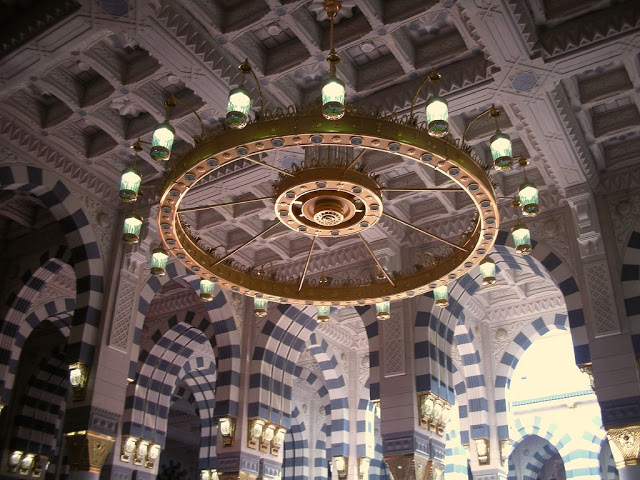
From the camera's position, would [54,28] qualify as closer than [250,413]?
Yes

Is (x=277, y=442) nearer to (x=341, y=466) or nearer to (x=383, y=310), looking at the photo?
(x=341, y=466)

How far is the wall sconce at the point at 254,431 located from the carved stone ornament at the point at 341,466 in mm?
3774

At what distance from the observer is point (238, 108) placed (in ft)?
18.3

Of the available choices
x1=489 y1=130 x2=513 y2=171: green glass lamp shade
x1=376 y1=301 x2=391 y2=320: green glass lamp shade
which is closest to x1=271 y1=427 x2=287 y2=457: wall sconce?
x1=376 y1=301 x2=391 y2=320: green glass lamp shade

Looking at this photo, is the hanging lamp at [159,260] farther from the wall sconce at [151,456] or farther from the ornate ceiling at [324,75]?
the wall sconce at [151,456]

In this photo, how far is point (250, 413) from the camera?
1264 cm

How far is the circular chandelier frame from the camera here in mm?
5664

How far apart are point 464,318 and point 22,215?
9224 mm

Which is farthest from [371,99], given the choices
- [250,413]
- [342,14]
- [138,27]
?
[250,413]

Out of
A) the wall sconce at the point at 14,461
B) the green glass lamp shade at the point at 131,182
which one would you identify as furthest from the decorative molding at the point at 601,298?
the wall sconce at the point at 14,461

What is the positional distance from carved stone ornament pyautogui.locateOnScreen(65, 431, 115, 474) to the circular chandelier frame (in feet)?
12.4

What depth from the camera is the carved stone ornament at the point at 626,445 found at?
28.8 feet

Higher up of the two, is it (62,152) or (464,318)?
(62,152)

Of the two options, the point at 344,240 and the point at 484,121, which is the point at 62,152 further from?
the point at 484,121
